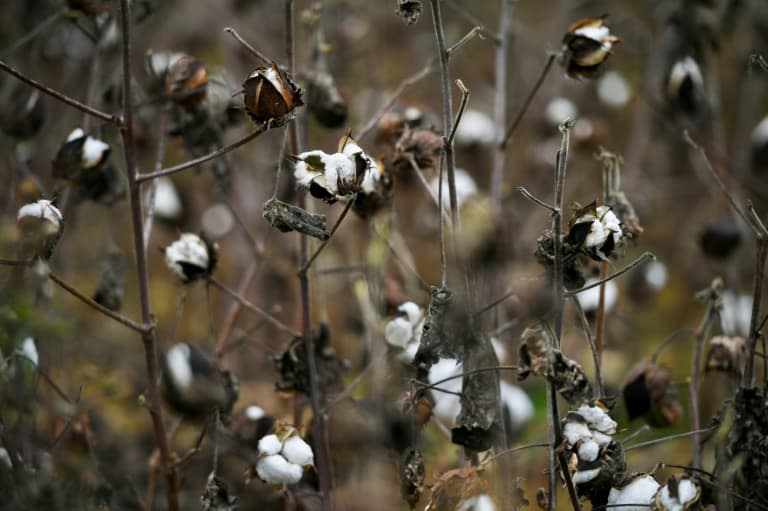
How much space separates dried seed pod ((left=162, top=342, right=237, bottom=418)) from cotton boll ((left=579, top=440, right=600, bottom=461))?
0.43 m

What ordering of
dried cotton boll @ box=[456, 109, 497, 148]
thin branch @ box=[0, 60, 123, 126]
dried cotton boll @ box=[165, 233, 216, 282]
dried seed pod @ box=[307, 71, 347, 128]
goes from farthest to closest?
dried cotton boll @ box=[456, 109, 497, 148], dried seed pod @ box=[307, 71, 347, 128], dried cotton boll @ box=[165, 233, 216, 282], thin branch @ box=[0, 60, 123, 126]

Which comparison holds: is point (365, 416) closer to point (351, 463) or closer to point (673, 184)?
point (351, 463)

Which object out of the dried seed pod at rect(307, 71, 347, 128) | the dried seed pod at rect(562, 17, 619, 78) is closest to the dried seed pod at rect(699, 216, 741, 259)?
the dried seed pod at rect(562, 17, 619, 78)

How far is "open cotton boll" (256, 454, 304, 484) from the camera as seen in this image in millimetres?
913

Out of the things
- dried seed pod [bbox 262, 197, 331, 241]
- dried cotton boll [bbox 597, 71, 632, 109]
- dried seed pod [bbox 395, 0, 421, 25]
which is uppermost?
dried cotton boll [bbox 597, 71, 632, 109]

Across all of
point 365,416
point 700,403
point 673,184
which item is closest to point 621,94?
point 673,184

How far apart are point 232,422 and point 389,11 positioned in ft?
5.99

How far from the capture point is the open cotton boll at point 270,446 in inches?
36.0

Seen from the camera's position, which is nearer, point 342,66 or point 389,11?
point 342,66

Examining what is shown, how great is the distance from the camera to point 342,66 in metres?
2.02

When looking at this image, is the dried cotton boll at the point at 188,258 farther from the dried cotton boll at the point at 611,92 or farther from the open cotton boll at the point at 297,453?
the dried cotton boll at the point at 611,92

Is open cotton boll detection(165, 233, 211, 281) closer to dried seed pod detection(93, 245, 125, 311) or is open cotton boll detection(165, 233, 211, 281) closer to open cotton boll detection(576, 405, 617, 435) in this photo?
dried seed pod detection(93, 245, 125, 311)

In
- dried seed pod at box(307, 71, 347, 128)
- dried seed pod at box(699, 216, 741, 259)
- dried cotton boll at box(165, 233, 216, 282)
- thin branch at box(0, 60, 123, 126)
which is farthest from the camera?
dried seed pod at box(699, 216, 741, 259)

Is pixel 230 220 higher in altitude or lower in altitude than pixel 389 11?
lower
